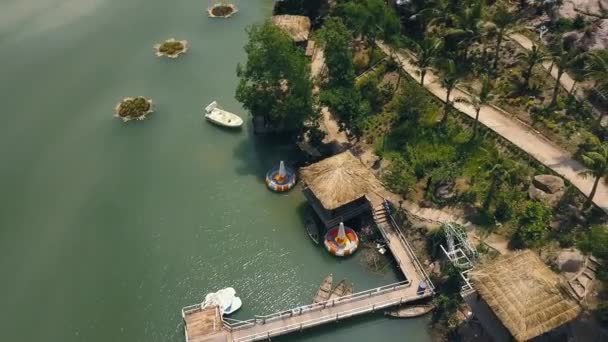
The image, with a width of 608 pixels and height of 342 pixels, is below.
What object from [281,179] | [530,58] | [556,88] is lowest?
[281,179]

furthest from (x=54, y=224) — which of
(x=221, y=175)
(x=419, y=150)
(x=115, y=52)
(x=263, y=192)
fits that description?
(x=419, y=150)

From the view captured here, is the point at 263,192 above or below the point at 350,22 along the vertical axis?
below

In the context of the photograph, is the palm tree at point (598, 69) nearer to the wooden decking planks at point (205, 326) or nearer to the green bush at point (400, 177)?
the green bush at point (400, 177)

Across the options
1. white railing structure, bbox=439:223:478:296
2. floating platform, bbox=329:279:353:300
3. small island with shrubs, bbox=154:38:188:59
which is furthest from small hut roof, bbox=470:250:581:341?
small island with shrubs, bbox=154:38:188:59

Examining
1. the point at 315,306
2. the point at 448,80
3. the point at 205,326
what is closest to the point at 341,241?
the point at 315,306

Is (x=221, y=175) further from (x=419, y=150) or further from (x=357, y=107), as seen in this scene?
(x=419, y=150)

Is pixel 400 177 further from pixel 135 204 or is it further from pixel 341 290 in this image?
pixel 135 204
